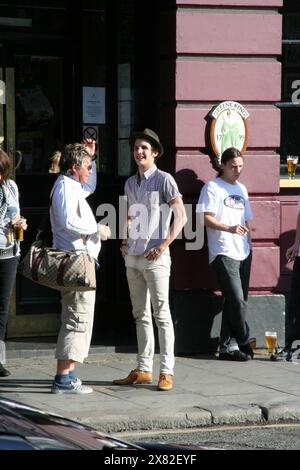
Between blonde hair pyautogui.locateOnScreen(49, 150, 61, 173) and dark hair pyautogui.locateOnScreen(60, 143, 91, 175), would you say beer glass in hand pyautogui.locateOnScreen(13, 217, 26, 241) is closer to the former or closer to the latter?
dark hair pyautogui.locateOnScreen(60, 143, 91, 175)

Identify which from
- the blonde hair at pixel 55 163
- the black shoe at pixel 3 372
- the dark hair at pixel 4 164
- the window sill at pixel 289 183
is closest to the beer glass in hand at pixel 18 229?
the dark hair at pixel 4 164


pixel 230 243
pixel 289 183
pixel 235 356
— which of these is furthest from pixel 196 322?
pixel 289 183

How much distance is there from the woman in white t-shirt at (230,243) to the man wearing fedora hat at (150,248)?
4.07ft

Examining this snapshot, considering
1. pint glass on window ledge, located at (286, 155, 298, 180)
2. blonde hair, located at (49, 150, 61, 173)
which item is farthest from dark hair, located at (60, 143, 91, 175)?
pint glass on window ledge, located at (286, 155, 298, 180)

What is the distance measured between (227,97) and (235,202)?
103 centimetres

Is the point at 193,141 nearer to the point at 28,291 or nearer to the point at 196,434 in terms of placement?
the point at 28,291

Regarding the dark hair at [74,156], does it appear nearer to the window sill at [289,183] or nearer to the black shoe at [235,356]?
the black shoe at [235,356]

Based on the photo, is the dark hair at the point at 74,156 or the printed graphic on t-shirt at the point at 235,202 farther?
the printed graphic on t-shirt at the point at 235,202

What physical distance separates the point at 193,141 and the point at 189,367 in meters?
2.10

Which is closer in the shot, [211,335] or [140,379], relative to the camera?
[140,379]

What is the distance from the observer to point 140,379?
8797 millimetres

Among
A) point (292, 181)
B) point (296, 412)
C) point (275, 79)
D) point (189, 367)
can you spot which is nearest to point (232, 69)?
point (275, 79)

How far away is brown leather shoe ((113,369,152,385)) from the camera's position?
8789 mm

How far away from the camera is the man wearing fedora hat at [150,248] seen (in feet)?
28.1
